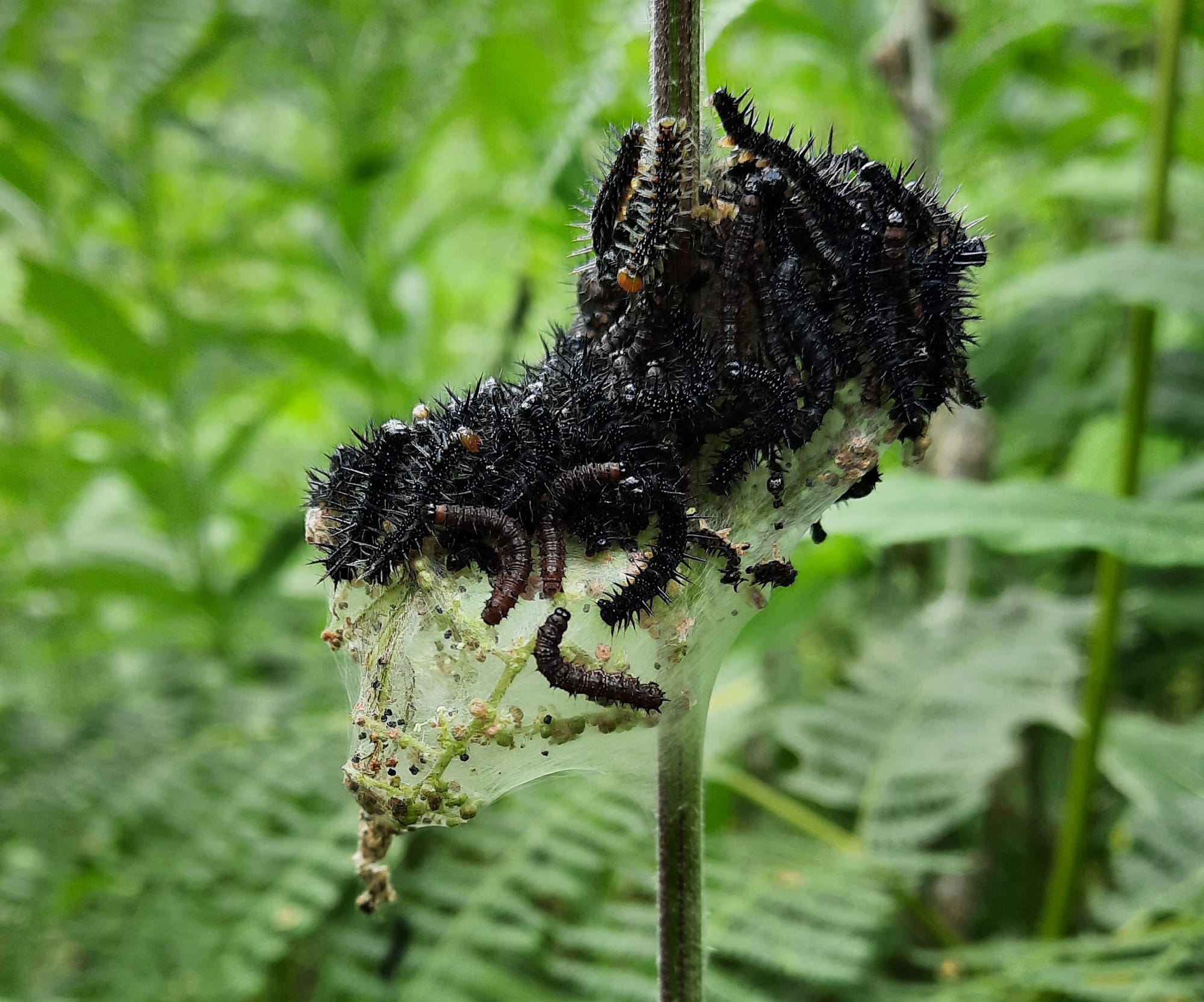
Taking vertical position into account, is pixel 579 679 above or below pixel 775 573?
below

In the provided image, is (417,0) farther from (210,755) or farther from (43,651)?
(43,651)

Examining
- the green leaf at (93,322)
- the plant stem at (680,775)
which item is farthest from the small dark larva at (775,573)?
the green leaf at (93,322)

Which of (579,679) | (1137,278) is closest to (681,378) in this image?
(579,679)

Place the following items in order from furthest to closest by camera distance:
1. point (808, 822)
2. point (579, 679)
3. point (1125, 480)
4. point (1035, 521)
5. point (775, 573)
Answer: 1. point (808, 822)
2. point (1125, 480)
3. point (1035, 521)
4. point (775, 573)
5. point (579, 679)

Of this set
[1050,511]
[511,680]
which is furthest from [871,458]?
[1050,511]

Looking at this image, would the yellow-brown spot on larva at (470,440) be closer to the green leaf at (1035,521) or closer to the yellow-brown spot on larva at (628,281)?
the yellow-brown spot on larva at (628,281)

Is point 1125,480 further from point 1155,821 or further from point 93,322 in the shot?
point 93,322

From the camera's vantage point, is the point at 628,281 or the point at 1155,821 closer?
the point at 628,281
